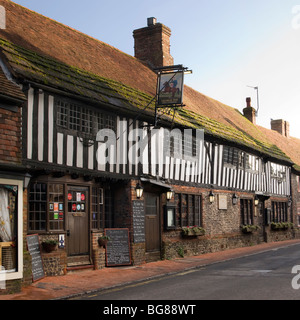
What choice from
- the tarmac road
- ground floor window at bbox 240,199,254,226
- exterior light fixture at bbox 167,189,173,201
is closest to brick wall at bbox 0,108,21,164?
the tarmac road

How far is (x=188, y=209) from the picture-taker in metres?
21.6

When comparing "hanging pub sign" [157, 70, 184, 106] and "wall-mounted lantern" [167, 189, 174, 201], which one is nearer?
"hanging pub sign" [157, 70, 184, 106]

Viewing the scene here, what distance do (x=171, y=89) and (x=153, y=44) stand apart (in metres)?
9.33

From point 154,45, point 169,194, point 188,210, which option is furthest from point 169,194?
point 154,45

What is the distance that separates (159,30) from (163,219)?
1194 cm

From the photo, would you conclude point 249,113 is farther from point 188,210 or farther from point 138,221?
point 138,221

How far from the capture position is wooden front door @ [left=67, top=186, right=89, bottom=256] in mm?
15098

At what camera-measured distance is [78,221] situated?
50.5ft

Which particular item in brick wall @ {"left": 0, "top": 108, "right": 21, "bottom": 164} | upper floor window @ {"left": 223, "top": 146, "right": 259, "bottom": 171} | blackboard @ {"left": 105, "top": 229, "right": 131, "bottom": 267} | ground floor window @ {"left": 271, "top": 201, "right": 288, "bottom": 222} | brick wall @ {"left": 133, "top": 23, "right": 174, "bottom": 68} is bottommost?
blackboard @ {"left": 105, "top": 229, "right": 131, "bottom": 267}

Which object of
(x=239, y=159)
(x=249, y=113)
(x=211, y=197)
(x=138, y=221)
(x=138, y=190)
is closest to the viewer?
(x=138, y=190)

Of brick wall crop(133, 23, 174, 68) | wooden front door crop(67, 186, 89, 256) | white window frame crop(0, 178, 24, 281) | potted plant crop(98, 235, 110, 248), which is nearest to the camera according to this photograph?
white window frame crop(0, 178, 24, 281)

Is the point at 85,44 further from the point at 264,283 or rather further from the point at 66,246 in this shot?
the point at 264,283

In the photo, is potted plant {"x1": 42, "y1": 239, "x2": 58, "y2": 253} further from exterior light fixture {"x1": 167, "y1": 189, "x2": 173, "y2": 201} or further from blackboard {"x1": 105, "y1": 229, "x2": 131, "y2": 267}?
exterior light fixture {"x1": 167, "y1": 189, "x2": 173, "y2": 201}

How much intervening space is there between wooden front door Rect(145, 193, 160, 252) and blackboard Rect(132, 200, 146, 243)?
0.60m
